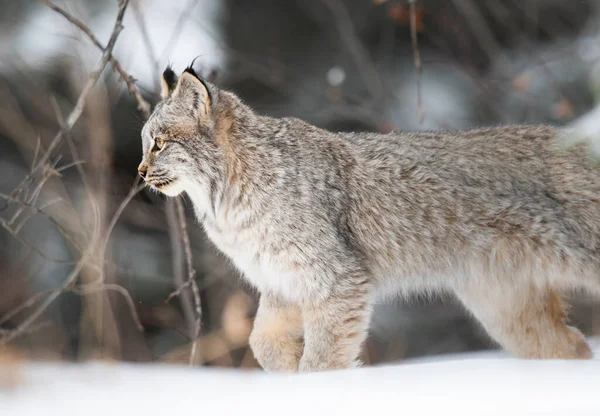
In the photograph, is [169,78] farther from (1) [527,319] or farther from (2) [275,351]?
(1) [527,319]

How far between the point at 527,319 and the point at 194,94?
99.9 inches

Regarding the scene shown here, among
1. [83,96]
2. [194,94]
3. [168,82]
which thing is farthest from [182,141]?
[83,96]

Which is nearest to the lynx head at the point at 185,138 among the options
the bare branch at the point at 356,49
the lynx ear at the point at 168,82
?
the lynx ear at the point at 168,82

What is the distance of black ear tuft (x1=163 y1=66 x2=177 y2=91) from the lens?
5068 mm

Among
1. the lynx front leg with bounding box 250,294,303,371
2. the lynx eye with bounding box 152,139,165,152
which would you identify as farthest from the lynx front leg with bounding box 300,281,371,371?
the lynx eye with bounding box 152,139,165,152

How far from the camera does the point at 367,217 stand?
509 cm

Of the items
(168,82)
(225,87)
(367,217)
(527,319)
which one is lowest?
(527,319)

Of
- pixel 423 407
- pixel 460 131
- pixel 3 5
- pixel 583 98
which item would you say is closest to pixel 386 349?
pixel 583 98

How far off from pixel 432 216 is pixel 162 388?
2.26 meters

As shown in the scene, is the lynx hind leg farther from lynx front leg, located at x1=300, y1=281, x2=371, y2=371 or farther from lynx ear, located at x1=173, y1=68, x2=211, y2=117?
lynx ear, located at x1=173, y1=68, x2=211, y2=117

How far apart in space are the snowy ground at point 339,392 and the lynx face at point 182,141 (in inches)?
54.9

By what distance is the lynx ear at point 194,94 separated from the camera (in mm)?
Answer: 4816

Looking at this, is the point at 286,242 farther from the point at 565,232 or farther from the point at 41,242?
the point at 41,242

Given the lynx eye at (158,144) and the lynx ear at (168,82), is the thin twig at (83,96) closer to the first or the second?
the lynx ear at (168,82)
